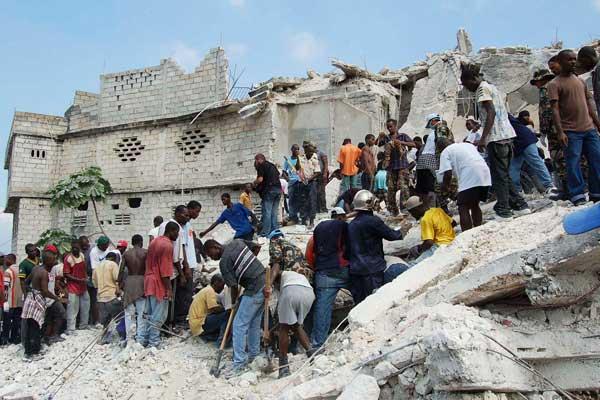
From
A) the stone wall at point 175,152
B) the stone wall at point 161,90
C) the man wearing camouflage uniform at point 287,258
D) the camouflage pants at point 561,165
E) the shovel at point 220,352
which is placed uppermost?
the stone wall at point 161,90

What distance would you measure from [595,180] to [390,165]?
11.5ft

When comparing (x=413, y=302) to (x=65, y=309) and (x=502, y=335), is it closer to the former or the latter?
(x=502, y=335)

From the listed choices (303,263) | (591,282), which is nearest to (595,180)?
(591,282)

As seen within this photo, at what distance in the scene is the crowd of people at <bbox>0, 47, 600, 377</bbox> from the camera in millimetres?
6352

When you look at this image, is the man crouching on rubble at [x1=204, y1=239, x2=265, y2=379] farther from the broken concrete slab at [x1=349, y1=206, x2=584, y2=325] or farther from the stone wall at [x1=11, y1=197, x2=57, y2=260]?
the stone wall at [x1=11, y1=197, x2=57, y2=260]

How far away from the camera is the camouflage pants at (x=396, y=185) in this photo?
9.26m

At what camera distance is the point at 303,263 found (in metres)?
6.75

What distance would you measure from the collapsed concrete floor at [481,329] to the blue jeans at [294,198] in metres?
5.64

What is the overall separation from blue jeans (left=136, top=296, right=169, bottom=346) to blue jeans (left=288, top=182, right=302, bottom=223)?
414 cm

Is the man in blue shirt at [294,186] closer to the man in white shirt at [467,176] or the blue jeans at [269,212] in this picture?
the blue jeans at [269,212]

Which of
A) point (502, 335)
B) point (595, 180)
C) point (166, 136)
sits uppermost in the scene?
point (166, 136)

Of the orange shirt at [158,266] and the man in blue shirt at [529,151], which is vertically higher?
the man in blue shirt at [529,151]

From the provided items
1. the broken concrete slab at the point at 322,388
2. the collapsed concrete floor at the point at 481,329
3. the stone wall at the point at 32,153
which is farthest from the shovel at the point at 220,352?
the stone wall at the point at 32,153

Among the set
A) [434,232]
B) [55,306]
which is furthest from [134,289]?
[434,232]
